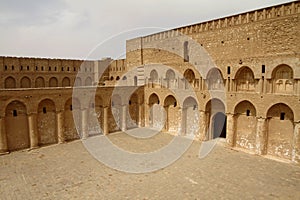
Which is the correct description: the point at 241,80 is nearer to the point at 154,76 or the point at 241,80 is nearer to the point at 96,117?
the point at 154,76

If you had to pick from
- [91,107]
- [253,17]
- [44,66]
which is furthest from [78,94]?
[253,17]

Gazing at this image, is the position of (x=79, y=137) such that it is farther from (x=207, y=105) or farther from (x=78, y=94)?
(x=207, y=105)

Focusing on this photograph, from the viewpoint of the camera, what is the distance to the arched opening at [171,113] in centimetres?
2252

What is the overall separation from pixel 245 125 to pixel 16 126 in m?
17.5

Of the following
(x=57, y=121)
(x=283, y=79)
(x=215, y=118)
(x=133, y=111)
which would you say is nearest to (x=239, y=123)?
(x=215, y=118)

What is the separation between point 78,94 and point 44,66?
495 inches

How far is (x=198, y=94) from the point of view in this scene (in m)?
19.7

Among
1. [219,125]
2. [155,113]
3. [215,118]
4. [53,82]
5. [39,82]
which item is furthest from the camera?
[53,82]

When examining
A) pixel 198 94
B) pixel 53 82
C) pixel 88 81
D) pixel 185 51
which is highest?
pixel 185 51

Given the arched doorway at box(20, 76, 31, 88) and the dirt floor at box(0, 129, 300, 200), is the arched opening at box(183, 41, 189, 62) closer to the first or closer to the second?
the dirt floor at box(0, 129, 300, 200)

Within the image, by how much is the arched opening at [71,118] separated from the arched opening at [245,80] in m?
13.6

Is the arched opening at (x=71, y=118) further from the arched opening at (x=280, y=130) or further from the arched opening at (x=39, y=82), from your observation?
the arched opening at (x=280, y=130)

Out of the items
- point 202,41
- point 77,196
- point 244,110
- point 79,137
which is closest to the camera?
point 77,196

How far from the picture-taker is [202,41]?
19.2 metres
